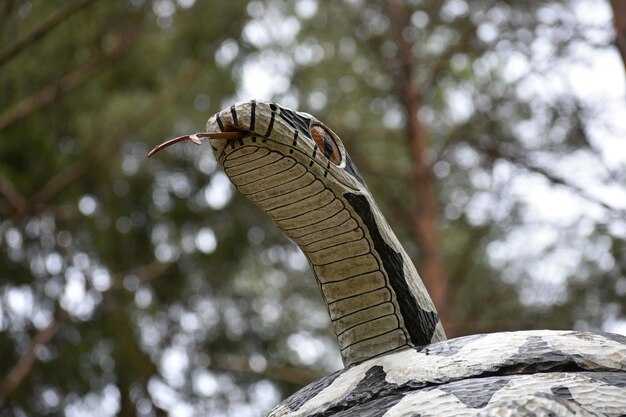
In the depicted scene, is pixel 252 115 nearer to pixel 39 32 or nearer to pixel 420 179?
pixel 39 32

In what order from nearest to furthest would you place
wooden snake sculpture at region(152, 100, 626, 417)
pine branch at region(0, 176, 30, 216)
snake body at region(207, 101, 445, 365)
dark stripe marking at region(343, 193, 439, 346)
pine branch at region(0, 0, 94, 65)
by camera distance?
1. wooden snake sculpture at region(152, 100, 626, 417)
2. snake body at region(207, 101, 445, 365)
3. dark stripe marking at region(343, 193, 439, 346)
4. pine branch at region(0, 0, 94, 65)
5. pine branch at region(0, 176, 30, 216)

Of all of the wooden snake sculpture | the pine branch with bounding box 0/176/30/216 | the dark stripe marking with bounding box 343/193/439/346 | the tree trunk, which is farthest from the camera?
the tree trunk

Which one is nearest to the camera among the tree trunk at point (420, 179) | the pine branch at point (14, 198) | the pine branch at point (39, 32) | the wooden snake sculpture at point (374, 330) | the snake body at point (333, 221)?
the wooden snake sculpture at point (374, 330)

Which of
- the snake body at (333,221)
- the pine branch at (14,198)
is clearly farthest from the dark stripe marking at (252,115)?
the pine branch at (14,198)

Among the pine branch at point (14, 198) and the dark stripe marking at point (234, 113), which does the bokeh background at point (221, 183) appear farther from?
the dark stripe marking at point (234, 113)

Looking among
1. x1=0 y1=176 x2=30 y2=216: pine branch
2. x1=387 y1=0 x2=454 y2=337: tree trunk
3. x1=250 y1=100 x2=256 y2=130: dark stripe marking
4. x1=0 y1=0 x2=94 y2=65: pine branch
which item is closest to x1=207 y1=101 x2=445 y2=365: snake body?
x1=250 y1=100 x2=256 y2=130: dark stripe marking

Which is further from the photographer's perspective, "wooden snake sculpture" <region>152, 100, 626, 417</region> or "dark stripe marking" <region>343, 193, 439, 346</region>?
"dark stripe marking" <region>343, 193, 439, 346</region>

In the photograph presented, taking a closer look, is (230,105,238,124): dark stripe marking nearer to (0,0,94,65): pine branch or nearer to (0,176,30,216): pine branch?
(0,0,94,65): pine branch

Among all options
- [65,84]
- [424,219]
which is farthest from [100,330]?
[424,219]

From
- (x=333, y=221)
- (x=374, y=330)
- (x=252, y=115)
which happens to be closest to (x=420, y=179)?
(x=374, y=330)

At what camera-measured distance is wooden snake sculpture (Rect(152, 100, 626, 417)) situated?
73.4 inches

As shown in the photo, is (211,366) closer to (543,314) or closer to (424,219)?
(424,219)

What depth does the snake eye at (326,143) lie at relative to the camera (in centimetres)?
216

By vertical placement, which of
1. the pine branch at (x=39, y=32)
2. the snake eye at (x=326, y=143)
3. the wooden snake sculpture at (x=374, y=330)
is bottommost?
the wooden snake sculpture at (x=374, y=330)
